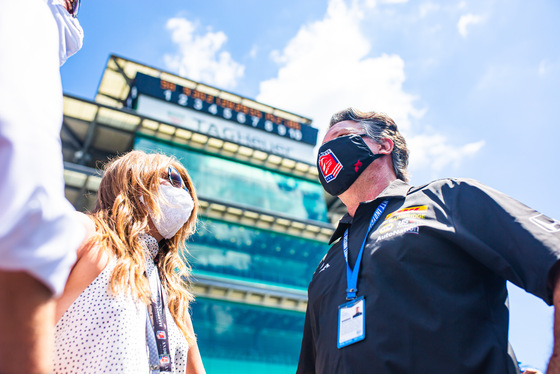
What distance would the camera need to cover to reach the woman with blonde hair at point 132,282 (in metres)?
1.60

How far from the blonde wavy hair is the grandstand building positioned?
45.5 ft

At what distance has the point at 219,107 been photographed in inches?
930

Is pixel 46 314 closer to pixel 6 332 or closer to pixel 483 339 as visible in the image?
pixel 6 332

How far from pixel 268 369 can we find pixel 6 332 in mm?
17468

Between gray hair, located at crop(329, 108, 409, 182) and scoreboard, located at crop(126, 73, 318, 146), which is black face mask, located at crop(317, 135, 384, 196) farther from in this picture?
scoreboard, located at crop(126, 73, 318, 146)

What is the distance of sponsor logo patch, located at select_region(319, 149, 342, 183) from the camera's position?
3.05 metres

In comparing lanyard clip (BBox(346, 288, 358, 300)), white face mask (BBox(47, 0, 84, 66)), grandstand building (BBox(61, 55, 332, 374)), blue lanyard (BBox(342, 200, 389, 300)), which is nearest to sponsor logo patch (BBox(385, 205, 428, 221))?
blue lanyard (BBox(342, 200, 389, 300))

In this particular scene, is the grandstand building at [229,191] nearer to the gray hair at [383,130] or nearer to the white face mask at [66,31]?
the gray hair at [383,130]

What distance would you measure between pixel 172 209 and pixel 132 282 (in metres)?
0.70

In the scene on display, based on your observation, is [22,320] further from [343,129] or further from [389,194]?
[343,129]

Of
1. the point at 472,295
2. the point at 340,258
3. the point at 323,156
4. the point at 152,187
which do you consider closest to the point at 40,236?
the point at 152,187

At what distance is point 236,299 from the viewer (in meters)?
17.6

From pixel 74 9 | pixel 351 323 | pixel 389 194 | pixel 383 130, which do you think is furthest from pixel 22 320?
pixel 383 130

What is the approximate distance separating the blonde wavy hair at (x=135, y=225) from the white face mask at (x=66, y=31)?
87 centimetres
